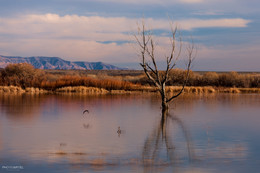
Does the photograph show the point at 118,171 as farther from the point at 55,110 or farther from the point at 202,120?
the point at 55,110

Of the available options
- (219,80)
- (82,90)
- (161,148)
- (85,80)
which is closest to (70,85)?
(85,80)

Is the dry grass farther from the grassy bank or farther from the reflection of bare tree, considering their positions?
the reflection of bare tree

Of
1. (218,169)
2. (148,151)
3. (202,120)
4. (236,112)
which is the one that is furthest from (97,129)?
(236,112)

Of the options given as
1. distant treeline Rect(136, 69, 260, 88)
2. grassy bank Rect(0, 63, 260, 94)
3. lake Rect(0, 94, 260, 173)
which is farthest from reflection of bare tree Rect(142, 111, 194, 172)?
distant treeline Rect(136, 69, 260, 88)

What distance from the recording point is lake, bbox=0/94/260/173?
24.7 ft

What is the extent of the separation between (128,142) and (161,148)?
3.62 feet

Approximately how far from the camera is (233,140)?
34.4 ft

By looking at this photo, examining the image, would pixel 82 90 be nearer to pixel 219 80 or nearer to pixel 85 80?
pixel 85 80

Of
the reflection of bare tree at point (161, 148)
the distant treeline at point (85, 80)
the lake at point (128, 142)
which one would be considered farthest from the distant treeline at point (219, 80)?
the reflection of bare tree at point (161, 148)

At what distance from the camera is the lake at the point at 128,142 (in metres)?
7.52

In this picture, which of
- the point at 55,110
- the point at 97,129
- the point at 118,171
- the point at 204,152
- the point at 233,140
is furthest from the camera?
the point at 55,110

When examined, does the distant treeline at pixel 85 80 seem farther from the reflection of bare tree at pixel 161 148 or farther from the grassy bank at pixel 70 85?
the reflection of bare tree at pixel 161 148

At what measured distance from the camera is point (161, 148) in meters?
9.26

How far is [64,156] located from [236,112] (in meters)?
11.6
